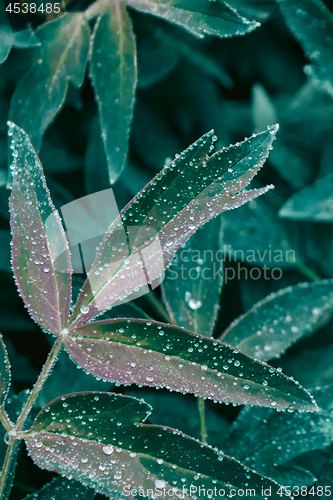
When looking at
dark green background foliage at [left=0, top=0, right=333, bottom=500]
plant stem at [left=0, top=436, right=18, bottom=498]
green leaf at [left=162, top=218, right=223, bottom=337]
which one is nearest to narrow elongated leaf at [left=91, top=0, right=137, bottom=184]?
dark green background foliage at [left=0, top=0, right=333, bottom=500]

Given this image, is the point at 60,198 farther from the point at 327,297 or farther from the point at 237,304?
the point at 327,297

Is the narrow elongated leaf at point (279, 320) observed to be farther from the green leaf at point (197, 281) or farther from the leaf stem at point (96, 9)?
the leaf stem at point (96, 9)

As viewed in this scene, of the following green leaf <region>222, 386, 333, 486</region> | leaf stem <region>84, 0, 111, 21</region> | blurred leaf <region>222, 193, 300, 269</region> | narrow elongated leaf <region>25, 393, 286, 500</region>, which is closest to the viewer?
narrow elongated leaf <region>25, 393, 286, 500</region>

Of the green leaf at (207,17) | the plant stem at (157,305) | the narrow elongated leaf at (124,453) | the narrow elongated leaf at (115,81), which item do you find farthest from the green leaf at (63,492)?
the green leaf at (207,17)

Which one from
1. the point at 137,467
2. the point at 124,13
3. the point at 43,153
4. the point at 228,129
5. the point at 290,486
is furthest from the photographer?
the point at 228,129

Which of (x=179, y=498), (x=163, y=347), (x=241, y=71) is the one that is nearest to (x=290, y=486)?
(x=179, y=498)

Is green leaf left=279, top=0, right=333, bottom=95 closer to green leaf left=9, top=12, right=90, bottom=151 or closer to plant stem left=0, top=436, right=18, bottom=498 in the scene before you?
green leaf left=9, top=12, right=90, bottom=151
